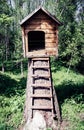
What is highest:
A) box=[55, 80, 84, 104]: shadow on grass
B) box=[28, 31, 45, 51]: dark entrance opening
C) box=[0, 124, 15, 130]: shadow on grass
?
box=[28, 31, 45, 51]: dark entrance opening

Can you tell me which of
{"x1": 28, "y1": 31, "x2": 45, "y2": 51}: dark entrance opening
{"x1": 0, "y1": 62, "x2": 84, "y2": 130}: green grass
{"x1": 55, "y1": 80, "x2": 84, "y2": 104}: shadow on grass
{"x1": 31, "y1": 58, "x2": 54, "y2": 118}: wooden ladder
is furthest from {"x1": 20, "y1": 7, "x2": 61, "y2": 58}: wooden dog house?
{"x1": 55, "y1": 80, "x2": 84, "y2": 104}: shadow on grass

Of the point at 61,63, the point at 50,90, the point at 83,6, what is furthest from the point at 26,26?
the point at 83,6

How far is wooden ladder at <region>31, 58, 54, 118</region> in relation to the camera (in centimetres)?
1291

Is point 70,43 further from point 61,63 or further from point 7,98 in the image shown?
point 7,98

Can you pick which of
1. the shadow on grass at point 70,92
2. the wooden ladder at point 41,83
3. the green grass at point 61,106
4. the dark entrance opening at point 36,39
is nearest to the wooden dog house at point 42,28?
the wooden ladder at point 41,83

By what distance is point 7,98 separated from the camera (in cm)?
1596

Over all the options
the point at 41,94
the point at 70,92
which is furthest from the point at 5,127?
the point at 70,92

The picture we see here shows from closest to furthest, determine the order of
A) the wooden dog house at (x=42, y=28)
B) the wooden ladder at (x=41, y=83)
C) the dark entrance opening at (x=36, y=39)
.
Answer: the wooden dog house at (x=42, y=28)
the wooden ladder at (x=41, y=83)
the dark entrance opening at (x=36, y=39)

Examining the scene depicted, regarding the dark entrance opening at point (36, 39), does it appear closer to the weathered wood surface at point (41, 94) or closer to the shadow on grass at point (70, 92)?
the weathered wood surface at point (41, 94)

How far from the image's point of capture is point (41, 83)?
43.0ft

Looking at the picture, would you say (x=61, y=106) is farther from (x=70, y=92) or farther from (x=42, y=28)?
(x=42, y=28)

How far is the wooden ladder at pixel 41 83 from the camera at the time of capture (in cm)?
1291

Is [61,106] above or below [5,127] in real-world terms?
above

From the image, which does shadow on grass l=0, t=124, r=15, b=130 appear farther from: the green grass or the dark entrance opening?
the dark entrance opening
